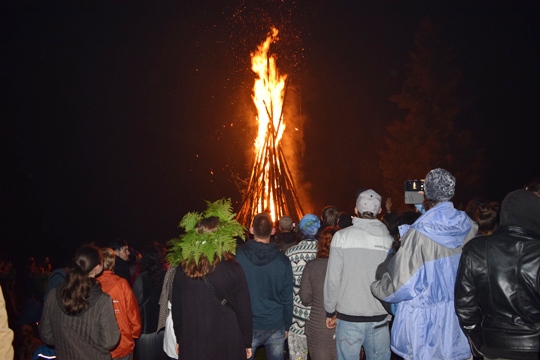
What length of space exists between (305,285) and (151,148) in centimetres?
2494

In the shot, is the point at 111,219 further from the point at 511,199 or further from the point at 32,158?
the point at 511,199

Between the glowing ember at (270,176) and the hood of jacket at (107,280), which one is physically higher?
the glowing ember at (270,176)

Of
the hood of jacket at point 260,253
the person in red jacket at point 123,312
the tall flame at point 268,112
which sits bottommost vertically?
the person in red jacket at point 123,312

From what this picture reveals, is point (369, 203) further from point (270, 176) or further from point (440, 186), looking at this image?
point (270, 176)

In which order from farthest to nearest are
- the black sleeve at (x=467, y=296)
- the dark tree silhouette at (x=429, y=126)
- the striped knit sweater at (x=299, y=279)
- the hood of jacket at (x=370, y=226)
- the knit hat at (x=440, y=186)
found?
the dark tree silhouette at (x=429, y=126) < the striped knit sweater at (x=299, y=279) < the hood of jacket at (x=370, y=226) < the knit hat at (x=440, y=186) < the black sleeve at (x=467, y=296)

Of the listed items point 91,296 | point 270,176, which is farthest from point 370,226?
point 270,176

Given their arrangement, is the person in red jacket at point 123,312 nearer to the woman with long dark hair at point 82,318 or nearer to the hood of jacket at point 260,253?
the woman with long dark hair at point 82,318

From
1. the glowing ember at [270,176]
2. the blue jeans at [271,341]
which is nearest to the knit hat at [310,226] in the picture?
the blue jeans at [271,341]

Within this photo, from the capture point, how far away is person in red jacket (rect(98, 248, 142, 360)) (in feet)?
17.4

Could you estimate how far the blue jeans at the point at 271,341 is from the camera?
5.64m

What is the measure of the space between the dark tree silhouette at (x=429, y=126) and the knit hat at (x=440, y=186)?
77.5ft

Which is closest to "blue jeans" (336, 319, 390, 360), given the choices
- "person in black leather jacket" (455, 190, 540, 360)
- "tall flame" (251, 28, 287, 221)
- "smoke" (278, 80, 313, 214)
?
"person in black leather jacket" (455, 190, 540, 360)

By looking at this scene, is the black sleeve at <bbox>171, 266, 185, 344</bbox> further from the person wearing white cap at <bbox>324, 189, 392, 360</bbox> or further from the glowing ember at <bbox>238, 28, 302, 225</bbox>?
the glowing ember at <bbox>238, 28, 302, 225</bbox>

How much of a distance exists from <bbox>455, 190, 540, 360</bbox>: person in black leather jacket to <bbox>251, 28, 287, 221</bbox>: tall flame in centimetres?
1251
